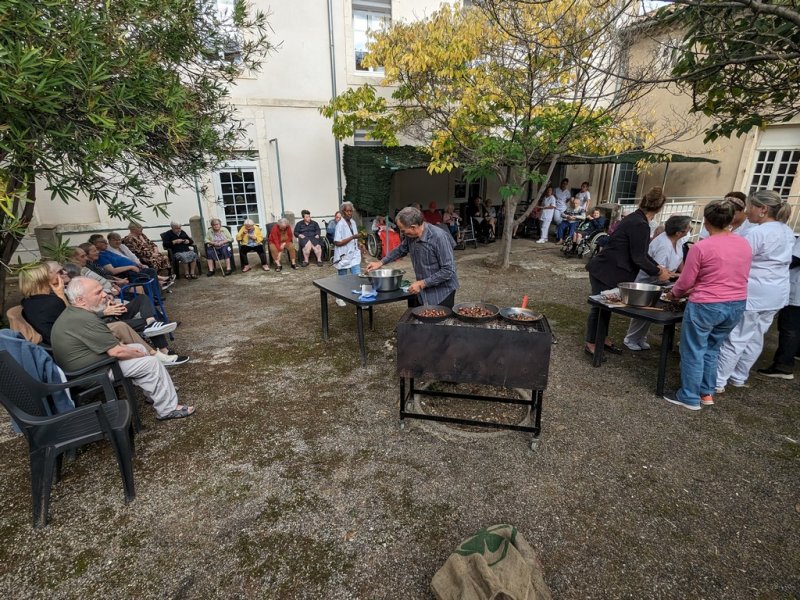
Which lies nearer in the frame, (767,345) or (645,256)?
(645,256)

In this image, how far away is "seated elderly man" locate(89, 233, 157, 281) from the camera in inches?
266

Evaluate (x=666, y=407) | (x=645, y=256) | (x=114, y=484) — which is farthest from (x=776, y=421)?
(x=114, y=484)

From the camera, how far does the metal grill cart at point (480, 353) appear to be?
3.10 m

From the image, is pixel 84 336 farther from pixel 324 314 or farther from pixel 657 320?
pixel 657 320

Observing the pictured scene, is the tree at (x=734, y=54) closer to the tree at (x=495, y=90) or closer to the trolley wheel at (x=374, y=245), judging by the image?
the tree at (x=495, y=90)

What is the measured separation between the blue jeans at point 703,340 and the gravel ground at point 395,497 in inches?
10.7

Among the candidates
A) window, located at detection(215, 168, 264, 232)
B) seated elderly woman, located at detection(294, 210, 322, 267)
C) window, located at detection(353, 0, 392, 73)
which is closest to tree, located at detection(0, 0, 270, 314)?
seated elderly woman, located at detection(294, 210, 322, 267)

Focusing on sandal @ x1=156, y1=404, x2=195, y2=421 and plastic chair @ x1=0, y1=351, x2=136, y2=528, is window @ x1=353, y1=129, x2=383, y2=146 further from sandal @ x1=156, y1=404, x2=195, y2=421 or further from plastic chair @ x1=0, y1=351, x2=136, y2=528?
plastic chair @ x1=0, y1=351, x2=136, y2=528

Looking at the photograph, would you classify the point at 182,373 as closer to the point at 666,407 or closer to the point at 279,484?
the point at 279,484

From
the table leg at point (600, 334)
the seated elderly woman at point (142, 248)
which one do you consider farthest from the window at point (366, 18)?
the table leg at point (600, 334)

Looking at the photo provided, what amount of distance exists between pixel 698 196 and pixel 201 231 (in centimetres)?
1533

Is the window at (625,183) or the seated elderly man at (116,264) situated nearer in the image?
the seated elderly man at (116,264)

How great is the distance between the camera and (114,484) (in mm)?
3139

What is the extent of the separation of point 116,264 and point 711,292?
840 cm
